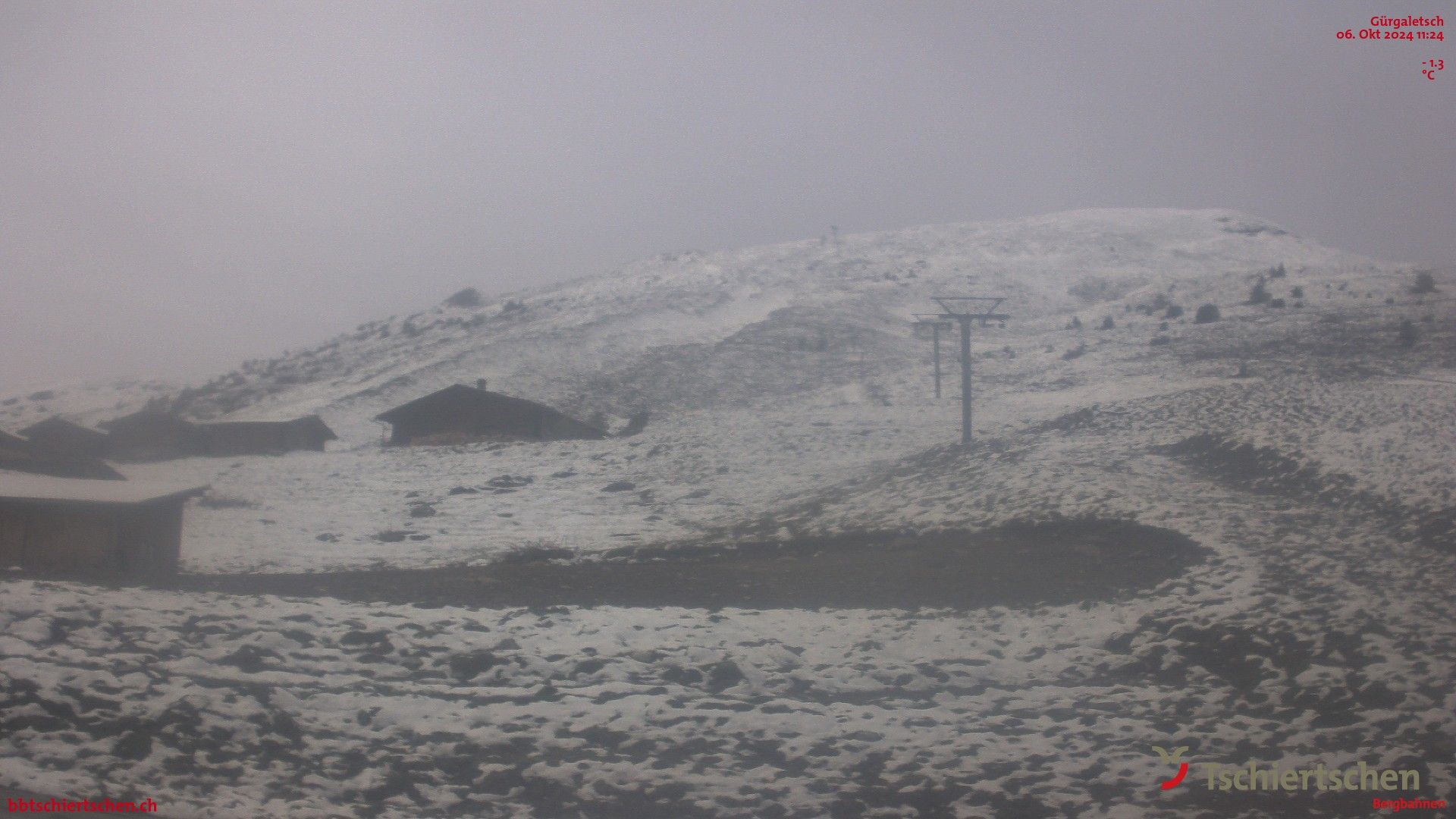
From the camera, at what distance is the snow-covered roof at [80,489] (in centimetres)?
1591

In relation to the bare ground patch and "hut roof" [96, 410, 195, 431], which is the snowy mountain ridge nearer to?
"hut roof" [96, 410, 195, 431]

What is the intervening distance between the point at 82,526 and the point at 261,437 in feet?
67.7

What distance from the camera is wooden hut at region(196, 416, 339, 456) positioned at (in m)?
32.7

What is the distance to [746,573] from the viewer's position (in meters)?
19.4

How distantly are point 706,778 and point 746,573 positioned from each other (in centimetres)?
1042

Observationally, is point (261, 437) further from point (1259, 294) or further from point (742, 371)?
point (1259, 294)

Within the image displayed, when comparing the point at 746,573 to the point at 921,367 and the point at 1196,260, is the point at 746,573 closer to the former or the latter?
the point at 921,367

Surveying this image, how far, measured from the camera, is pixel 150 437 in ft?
94.1

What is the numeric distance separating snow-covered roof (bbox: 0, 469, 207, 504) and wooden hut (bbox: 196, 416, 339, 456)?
13.8m

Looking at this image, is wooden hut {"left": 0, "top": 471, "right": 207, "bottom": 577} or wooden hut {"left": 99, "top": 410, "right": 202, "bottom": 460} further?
wooden hut {"left": 99, "top": 410, "right": 202, "bottom": 460}

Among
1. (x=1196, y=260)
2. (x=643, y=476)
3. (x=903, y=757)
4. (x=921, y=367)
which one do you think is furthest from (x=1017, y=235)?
(x=903, y=757)

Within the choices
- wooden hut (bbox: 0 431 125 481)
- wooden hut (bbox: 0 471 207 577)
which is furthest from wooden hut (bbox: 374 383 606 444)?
wooden hut (bbox: 0 471 207 577)

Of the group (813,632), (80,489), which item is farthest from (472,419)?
(813,632)

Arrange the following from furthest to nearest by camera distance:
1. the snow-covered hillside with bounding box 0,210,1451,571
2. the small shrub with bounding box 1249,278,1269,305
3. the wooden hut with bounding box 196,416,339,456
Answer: the small shrub with bounding box 1249,278,1269,305 → the wooden hut with bounding box 196,416,339,456 → the snow-covered hillside with bounding box 0,210,1451,571
